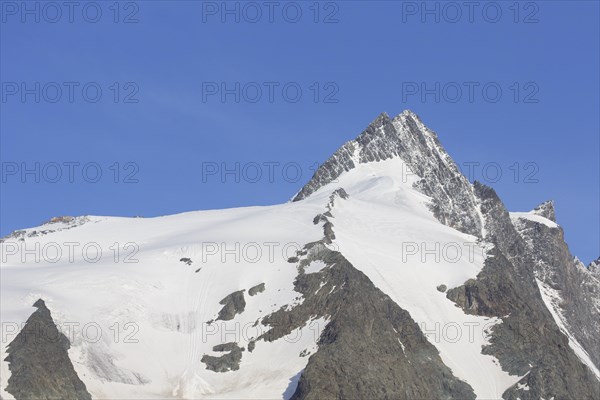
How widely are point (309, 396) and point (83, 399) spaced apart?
1247 inches

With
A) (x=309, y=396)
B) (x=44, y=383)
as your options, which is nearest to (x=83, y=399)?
(x=44, y=383)

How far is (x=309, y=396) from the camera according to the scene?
7864 inches

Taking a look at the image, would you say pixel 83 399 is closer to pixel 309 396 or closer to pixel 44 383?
pixel 44 383

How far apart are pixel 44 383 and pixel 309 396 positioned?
36.8 m

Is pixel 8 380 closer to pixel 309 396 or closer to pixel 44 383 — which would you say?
pixel 44 383

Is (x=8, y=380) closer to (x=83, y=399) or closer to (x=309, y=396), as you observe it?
(x=83, y=399)

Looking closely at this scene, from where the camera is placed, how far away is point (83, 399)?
200 m

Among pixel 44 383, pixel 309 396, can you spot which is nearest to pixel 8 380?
pixel 44 383

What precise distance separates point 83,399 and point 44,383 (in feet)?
20.5

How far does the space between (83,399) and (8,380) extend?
1098 cm

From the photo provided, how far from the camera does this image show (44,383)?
197 metres
